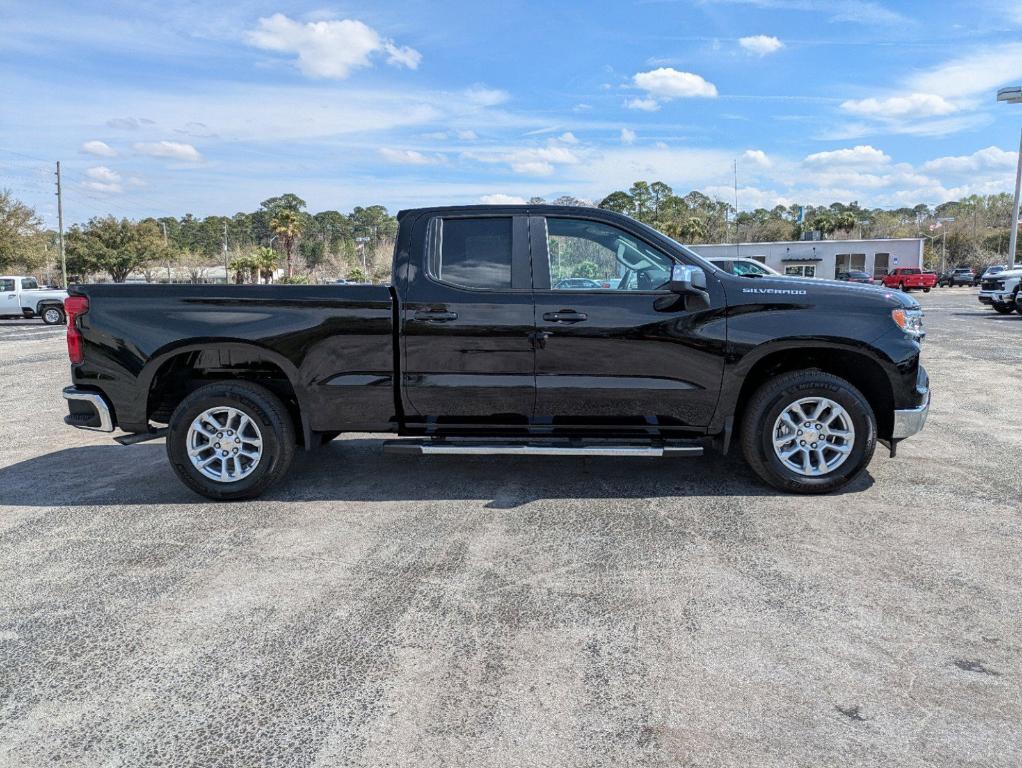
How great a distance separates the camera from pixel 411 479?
18.1ft

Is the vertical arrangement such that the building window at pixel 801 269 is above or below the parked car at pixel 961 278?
above

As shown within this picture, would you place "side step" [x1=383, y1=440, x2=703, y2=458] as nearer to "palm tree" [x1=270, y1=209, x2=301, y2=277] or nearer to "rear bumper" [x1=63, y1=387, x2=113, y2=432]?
"rear bumper" [x1=63, y1=387, x2=113, y2=432]

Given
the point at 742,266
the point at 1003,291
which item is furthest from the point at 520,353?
the point at 1003,291

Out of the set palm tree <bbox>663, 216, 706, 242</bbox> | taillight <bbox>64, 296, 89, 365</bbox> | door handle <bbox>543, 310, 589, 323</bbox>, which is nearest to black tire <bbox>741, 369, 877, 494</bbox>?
door handle <bbox>543, 310, 589, 323</bbox>

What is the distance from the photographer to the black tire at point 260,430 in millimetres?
4922

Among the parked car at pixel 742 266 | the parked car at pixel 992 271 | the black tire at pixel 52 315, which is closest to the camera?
the parked car at pixel 742 266

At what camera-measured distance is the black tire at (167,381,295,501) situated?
4.92 m

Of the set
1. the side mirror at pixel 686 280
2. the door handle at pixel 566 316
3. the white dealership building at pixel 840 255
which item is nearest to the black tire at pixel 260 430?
the door handle at pixel 566 316

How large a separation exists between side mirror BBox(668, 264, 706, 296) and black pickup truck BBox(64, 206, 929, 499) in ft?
0.07

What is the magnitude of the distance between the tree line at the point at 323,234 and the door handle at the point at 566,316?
19.8m

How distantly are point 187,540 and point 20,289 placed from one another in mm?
27683

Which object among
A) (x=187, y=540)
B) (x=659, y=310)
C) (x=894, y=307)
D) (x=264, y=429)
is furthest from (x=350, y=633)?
(x=894, y=307)

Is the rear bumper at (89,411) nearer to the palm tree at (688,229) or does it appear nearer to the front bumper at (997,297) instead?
the front bumper at (997,297)

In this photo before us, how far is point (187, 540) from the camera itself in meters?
4.33
